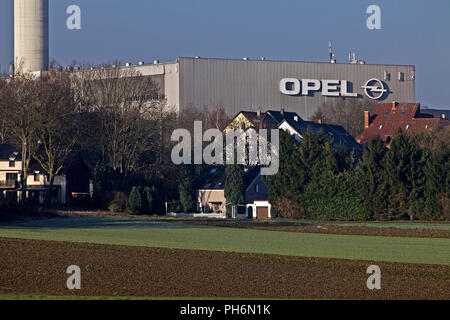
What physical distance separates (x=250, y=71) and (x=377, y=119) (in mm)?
20492

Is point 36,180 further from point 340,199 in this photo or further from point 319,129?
point 340,199

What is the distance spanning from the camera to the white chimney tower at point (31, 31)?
396 feet

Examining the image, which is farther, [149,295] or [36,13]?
[36,13]

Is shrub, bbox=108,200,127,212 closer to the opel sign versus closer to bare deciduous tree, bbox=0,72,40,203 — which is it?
bare deciduous tree, bbox=0,72,40,203

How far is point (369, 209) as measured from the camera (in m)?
73.3

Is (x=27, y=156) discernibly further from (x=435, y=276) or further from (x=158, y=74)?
(x=435, y=276)

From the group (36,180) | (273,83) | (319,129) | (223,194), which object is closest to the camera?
(223,194)

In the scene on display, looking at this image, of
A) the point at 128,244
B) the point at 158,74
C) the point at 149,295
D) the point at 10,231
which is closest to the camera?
Answer: the point at 149,295

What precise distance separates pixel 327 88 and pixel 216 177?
47790mm

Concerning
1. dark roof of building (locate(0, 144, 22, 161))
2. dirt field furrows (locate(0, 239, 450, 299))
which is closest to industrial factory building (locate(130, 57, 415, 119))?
dark roof of building (locate(0, 144, 22, 161))

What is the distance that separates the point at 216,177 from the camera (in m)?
93.2

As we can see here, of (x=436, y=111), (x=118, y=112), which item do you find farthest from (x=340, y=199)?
(x=436, y=111)

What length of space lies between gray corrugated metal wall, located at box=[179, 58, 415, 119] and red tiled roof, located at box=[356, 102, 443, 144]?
560 inches
